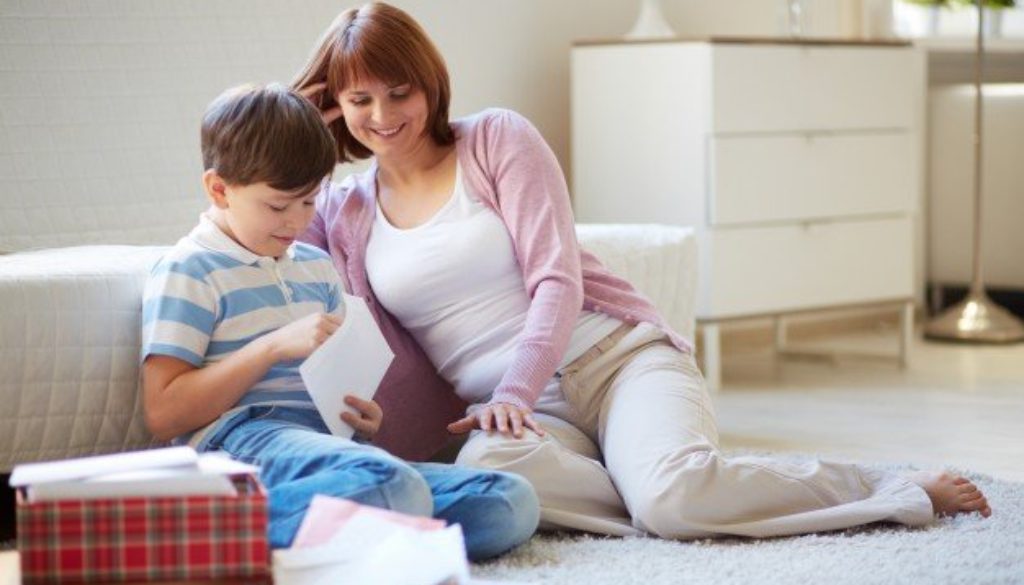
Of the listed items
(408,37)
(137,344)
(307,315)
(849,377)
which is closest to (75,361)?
(137,344)

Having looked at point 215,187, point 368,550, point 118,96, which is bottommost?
point 368,550

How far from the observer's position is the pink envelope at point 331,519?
1.67 meters

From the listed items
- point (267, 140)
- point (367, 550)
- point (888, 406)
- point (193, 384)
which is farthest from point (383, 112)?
point (888, 406)

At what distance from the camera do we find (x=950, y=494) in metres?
2.14

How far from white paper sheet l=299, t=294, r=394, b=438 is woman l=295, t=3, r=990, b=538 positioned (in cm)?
14

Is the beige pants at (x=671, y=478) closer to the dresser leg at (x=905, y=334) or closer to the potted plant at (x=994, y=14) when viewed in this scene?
the dresser leg at (x=905, y=334)

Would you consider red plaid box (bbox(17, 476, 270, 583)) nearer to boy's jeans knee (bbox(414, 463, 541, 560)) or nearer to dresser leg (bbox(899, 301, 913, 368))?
boy's jeans knee (bbox(414, 463, 541, 560))

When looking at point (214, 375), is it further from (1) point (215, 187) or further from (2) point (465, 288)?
(2) point (465, 288)

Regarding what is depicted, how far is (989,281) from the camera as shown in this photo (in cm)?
466

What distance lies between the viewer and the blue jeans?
6.01 ft

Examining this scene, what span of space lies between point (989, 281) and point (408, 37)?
2877 mm

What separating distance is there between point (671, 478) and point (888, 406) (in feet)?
4.67

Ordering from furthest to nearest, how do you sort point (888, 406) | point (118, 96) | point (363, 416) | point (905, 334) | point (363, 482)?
point (905, 334)
point (888, 406)
point (118, 96)
point (363, 416)
point (363, 482)

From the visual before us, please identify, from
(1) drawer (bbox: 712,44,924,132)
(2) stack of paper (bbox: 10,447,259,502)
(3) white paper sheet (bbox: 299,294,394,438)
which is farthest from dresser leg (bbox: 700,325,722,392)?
(2) stack of paper (bbox: 10,447,259,502)
